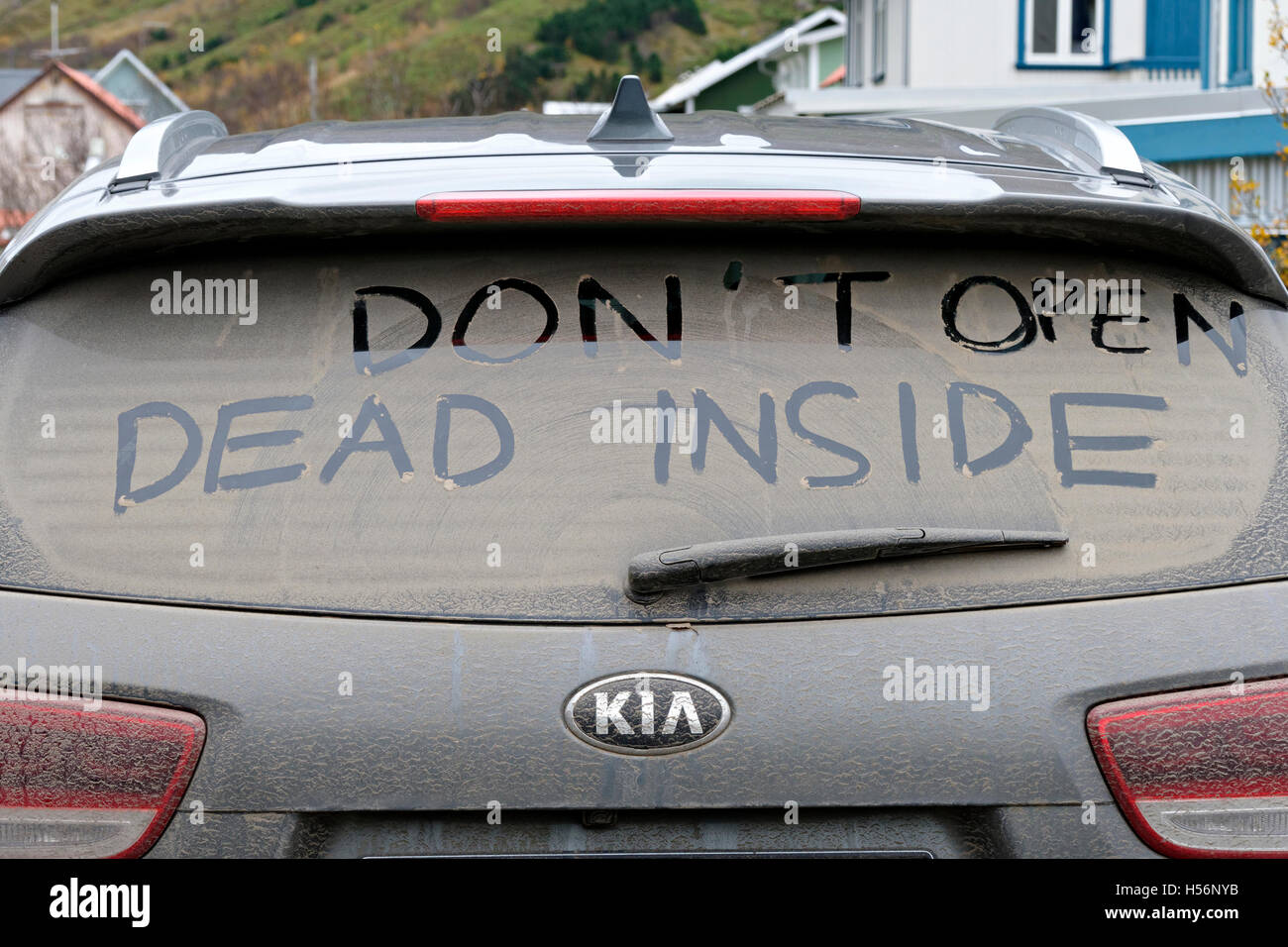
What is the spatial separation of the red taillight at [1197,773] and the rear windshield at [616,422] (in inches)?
6.9

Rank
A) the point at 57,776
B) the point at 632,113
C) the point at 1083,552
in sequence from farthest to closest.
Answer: the point at 632,113
the point at 1083,552
the point at 57,776

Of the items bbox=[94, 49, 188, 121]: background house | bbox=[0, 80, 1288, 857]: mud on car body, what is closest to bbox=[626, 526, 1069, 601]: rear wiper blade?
bbox=[0, 80, 1288, 857]: mud on car body

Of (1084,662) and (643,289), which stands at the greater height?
(643,289)

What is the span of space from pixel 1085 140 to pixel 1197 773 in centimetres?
114

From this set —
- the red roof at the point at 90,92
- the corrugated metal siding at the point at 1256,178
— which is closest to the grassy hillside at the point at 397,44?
the red roof at the point at 90,92

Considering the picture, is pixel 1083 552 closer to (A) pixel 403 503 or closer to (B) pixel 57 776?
(A) pixel 403 503

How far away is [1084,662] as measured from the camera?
1.69m

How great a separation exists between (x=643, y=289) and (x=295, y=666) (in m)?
0.68

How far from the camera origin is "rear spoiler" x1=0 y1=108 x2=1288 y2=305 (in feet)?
5.96

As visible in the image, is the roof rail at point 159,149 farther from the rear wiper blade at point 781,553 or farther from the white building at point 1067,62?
the white building at point 1067,62

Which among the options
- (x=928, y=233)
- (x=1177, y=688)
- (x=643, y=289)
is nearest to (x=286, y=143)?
(x=643, y=289)

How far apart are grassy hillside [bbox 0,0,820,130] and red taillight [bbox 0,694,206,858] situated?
238 ft

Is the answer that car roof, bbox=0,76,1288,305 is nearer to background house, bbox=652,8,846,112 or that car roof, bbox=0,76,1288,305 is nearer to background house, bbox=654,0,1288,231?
background house, bbox=654,0,1288,231

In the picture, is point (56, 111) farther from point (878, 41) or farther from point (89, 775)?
point (89, 775)
